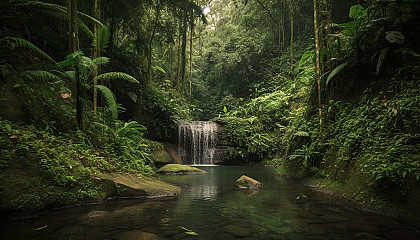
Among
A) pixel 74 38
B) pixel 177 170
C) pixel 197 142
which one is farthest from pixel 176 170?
pixel 74 38

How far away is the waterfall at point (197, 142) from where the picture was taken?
14719 millimetres

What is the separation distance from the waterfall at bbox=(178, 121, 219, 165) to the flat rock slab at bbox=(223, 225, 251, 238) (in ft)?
37.3

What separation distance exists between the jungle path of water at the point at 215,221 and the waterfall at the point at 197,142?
391 inches

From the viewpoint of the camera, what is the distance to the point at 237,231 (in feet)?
10.1

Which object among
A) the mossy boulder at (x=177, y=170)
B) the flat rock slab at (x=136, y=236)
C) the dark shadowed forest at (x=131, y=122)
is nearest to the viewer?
the flat rock slab at (x=136, y=236)

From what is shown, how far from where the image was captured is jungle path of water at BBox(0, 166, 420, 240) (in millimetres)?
2885

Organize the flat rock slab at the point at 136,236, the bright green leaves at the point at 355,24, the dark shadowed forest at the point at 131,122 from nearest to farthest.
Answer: the flat rock slab at the point at 136,236, the dark shadowed forest at the point at 131,122, the bright green leaves at the point at 355,24

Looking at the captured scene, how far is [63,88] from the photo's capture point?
6191mm

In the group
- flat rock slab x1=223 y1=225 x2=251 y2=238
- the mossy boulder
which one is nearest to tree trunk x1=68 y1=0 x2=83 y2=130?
flat rock slab x1=223 y1=225 x2=251 y2=238

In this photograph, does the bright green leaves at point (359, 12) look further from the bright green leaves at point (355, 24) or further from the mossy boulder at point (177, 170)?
the mossy boulder at point (177, 170)

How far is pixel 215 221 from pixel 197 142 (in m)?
11.6

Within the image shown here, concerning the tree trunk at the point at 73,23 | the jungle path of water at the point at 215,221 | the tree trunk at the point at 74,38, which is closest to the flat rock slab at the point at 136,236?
the jungle path of water at the point at 215,221

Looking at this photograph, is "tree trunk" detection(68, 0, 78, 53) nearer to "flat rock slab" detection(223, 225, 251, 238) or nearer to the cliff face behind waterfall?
"flat rock slab" detection(223, 225, 251, 238)

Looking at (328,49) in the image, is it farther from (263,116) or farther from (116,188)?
(263,116)
